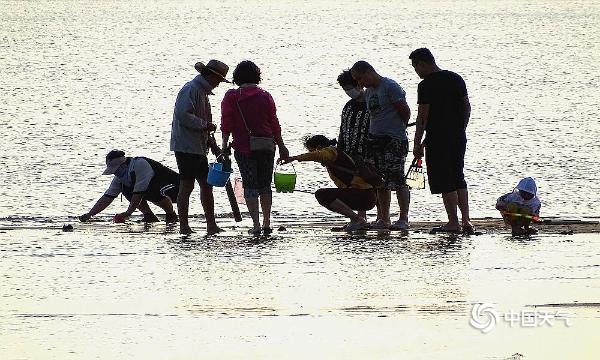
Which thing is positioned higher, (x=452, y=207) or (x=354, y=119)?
(x=354, y=119)

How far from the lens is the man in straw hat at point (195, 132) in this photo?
13664 mm

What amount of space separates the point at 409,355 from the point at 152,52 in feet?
204

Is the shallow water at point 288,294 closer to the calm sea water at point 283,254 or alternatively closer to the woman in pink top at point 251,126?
the calm sea water at point 283,254

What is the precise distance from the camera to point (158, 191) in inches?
592

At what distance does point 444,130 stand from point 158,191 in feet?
9.93

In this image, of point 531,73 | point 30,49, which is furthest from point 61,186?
point 30,49

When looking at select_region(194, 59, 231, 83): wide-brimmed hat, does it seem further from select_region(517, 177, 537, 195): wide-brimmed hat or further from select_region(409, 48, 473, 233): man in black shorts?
select_region(517, 177, 537, 195): wide-brimmed hat

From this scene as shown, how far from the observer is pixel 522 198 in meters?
13.4

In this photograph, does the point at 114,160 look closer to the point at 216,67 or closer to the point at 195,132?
the point at 195,132

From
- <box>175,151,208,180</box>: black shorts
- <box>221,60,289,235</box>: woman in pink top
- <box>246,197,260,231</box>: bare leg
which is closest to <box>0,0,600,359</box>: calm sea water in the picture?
<box>246,197,260,231</box>: bare leg

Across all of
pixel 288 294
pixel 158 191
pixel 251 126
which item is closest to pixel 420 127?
pixel 251 126

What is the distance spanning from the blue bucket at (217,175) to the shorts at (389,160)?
1291mm

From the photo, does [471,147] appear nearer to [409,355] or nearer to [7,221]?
[7,221]

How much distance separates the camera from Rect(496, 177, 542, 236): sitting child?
13.4 meters
